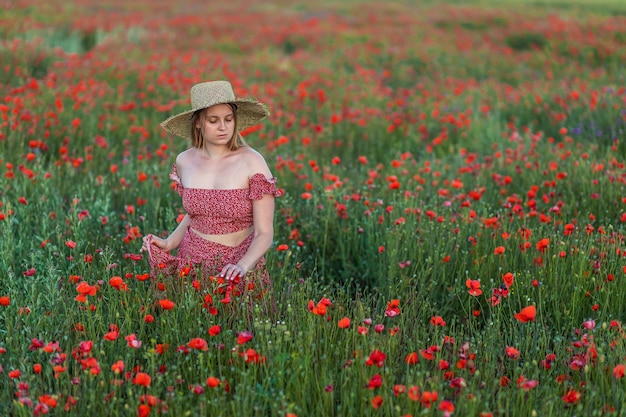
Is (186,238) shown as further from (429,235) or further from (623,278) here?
(623,278)

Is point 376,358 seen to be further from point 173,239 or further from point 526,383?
point 173,239

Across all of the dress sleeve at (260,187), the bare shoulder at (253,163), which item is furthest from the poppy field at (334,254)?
the bare shoulder at (253,163)

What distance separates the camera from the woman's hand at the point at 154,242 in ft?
11.4

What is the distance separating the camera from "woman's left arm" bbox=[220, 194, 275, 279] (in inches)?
129

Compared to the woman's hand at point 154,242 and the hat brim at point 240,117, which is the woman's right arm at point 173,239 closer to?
the woman's hand at point 154,242

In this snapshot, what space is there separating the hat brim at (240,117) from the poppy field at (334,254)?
2.19ft

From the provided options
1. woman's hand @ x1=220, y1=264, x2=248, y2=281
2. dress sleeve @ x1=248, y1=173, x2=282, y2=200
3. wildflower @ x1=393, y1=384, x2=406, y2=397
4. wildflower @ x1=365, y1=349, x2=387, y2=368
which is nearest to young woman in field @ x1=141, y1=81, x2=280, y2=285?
dress sleeve @ x1=248, y1=173, x2=282, y2=200

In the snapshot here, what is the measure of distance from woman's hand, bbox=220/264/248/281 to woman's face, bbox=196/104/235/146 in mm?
645

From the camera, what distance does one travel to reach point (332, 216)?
4711mm

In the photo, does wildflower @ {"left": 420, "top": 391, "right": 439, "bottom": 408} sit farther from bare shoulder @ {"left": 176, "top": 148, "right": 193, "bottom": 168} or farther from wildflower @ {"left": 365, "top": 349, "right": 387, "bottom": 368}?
bare shoulder @ {"left": 176, "top": 148, "right": 193, "bottom": 168}

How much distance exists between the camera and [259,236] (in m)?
3.47

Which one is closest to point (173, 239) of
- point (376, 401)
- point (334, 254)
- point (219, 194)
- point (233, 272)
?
point (219, 194)

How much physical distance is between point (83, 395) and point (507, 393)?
149cm

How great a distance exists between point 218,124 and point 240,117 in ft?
0.96
